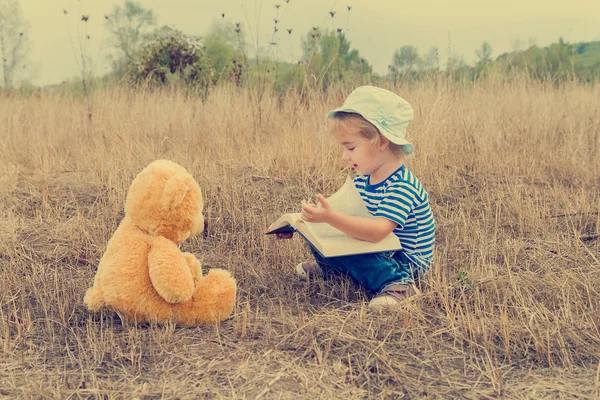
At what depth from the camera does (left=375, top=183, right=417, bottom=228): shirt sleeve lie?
115 inches

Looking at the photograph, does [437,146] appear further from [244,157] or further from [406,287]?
[406,287]

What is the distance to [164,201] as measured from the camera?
259 centimetres

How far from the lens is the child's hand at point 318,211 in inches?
108

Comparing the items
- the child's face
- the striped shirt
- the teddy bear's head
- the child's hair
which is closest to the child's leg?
the striped shirt

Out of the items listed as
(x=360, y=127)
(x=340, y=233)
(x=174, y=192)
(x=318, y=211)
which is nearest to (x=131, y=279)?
(x=174, y=192)

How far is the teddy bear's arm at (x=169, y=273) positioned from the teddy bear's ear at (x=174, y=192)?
0.53 ft

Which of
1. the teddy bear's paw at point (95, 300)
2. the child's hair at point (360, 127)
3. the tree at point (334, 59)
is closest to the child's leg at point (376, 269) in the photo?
the child's hair at point (360, 127)

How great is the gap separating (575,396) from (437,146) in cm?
352

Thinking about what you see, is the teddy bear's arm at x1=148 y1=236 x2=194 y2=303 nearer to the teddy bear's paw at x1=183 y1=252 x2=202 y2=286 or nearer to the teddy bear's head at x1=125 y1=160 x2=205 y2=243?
the teddy bear's head at x1=125 y1=160 x2=205 y2=243

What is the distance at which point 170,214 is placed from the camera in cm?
263

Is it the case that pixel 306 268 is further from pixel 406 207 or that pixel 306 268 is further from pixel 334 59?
pixel 334 59

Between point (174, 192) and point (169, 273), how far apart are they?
35 centimetres

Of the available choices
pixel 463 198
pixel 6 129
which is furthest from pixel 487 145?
pixel 6 129

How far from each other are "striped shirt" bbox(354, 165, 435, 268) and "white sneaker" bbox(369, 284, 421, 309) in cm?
19
